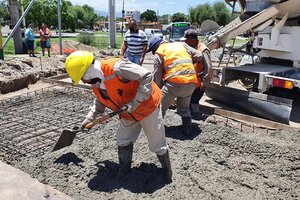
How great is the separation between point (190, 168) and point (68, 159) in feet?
4.57

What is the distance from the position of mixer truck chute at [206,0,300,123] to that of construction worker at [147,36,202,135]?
57.1 inches

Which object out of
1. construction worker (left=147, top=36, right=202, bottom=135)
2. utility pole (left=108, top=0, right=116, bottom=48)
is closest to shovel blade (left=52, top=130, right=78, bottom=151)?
construction worker (left=147, top=36, right=202, bottom=135)

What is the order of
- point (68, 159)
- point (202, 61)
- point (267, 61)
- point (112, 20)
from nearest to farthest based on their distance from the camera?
point (68, 159), point (202, 61), point (267, 61), point (112, 20)

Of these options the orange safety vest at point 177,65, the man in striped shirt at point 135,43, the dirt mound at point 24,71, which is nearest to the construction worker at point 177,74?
the orange safety vest at point 177,65

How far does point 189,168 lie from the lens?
12.1 feet

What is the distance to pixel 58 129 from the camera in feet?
16.8

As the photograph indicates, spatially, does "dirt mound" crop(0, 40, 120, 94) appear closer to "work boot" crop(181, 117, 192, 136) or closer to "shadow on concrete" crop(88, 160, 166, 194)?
"work boot" crop(181, 117, 192, 136)

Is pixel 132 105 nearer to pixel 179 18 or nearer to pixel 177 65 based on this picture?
pixel 177 65

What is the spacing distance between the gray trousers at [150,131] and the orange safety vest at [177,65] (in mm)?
1187

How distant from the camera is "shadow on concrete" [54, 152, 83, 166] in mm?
3803

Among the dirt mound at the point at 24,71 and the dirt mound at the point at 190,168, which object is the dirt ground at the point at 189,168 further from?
the dirt mound at the point at 24,71

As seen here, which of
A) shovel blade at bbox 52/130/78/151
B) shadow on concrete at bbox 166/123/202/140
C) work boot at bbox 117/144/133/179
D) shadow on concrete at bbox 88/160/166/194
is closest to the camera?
shadow on concrete at bbox 88/160/166/194

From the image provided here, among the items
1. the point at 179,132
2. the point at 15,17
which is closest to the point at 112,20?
the point at 15,17

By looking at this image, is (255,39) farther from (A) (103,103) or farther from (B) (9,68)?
(B) (9,68)
